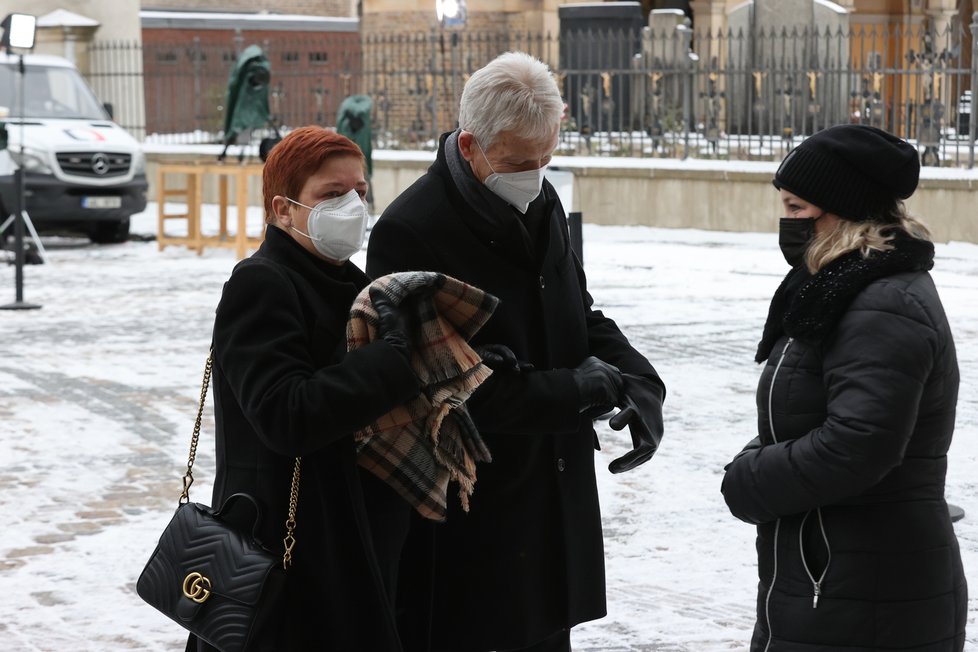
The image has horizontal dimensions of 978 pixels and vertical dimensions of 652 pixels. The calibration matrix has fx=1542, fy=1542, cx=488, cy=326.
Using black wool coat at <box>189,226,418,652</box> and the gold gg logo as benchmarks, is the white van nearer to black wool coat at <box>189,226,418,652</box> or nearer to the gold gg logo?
black wool coat at <box>189,226,418,652</box>

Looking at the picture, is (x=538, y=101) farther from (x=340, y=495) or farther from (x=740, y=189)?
(x=740, y=189)

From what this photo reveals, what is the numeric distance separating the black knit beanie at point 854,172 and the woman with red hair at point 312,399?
2.87 ft

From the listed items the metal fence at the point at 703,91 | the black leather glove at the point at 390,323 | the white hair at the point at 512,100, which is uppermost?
the metal fence at the point at 703,91

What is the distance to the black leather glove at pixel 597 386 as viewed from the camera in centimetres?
332

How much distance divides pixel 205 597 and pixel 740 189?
16.0 meters

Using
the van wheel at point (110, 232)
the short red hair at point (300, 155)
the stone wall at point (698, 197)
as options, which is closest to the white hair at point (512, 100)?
the short red hair at point (300, 155)

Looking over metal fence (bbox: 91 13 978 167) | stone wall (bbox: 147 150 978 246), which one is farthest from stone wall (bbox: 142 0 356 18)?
stone wall (bbox: 147 150 978 246)

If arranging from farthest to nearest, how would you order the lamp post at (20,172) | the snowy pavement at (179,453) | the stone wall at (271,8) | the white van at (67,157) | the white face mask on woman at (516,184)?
the stone wall at (271,8) < the white van at (67,157) < the lamp post at (20,172) < the snowy pavement at (179,453) < the white face mask on woman at (516,184)

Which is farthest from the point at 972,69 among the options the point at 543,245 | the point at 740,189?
the point at 543,245

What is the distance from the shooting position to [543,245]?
137 inches

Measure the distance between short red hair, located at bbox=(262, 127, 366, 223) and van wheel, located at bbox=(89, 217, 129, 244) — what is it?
55.0 ft

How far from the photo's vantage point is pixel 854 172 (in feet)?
10.0

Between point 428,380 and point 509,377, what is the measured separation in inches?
11.0

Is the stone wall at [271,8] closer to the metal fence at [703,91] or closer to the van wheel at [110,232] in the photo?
the metal fence at [703,91]
